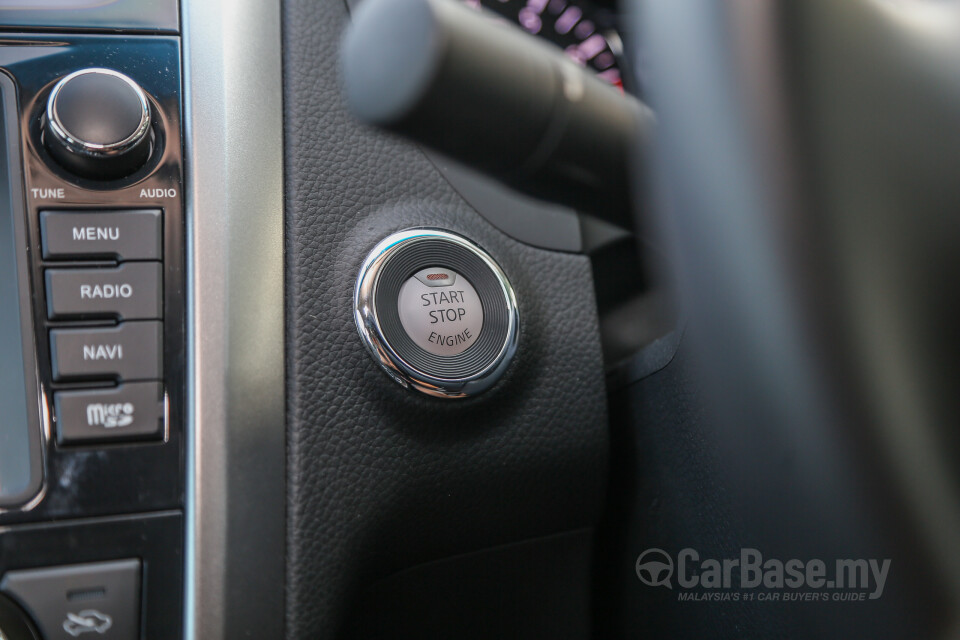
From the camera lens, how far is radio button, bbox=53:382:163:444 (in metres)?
0.48

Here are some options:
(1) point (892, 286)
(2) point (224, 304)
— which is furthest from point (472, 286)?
(1) point (892, 286)

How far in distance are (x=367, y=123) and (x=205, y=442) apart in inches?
8.5

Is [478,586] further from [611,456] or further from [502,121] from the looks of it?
[502,121]

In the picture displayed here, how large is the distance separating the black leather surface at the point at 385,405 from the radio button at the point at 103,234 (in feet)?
0.26

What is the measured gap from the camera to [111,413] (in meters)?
0.48

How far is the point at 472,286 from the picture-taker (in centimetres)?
57

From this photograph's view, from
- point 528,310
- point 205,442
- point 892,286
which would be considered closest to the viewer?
point 892,286

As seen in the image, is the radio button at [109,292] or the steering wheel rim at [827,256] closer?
the steering wheel rim at [827,256]

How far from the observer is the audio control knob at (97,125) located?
1.57ft

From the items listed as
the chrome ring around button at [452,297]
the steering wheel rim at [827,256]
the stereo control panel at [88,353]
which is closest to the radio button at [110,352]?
the stereo control panel at [88,353]

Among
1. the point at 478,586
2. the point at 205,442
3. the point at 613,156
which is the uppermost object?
the point at 613,156

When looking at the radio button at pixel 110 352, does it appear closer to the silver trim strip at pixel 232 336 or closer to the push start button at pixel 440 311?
the silver trim strip at pixel 232 336

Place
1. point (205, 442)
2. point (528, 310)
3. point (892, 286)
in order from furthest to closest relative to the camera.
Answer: point (528, 310), point (205, 442), point (892, 286)

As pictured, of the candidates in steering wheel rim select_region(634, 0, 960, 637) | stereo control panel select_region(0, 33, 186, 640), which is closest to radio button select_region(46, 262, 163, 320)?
stereo control panel select_region(0, 33, 186, 640)
